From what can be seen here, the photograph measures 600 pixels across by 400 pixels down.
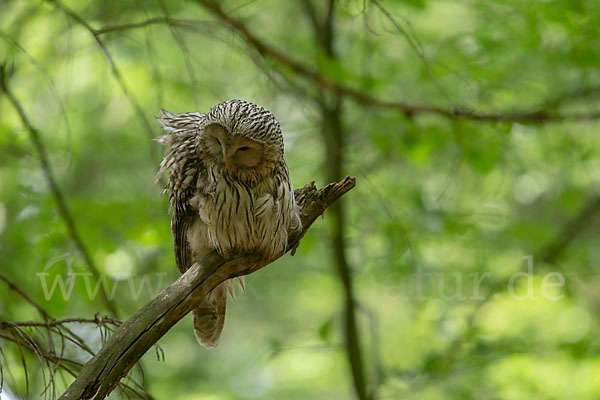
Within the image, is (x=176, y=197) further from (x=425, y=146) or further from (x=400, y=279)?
(x=400, y=279)

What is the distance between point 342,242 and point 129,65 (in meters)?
3.10

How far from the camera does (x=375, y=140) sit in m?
5.11

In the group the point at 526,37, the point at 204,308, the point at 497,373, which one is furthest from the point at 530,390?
the point at 204,308

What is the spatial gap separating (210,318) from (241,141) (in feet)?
4.00

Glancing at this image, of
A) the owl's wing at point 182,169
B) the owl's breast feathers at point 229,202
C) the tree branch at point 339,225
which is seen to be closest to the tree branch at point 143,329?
the owl's breast feathers at point 229,202

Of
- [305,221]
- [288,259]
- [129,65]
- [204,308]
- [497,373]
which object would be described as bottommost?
[204,308]

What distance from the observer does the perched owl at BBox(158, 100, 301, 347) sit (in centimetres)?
254

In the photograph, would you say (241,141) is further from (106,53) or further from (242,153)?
(106,53)

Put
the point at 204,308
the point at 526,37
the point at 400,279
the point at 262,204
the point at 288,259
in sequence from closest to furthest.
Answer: the point at 262,204
the point at 204,308
the point at 526,37
the point at 400,279
the point at 288,259

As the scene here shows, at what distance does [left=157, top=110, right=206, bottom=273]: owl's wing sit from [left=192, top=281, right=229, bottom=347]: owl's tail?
1.07 feet

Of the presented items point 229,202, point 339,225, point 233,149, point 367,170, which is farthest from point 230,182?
point 367,170

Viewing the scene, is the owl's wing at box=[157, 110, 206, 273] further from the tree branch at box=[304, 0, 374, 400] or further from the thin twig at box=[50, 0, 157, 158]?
the tree branch at box=[304, 0, 374, 400]

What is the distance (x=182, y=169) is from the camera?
2854 millimetres

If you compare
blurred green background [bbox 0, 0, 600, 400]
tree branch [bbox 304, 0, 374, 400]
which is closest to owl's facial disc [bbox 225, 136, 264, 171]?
blurred green background [bbox 0, 0, 600, 400]
